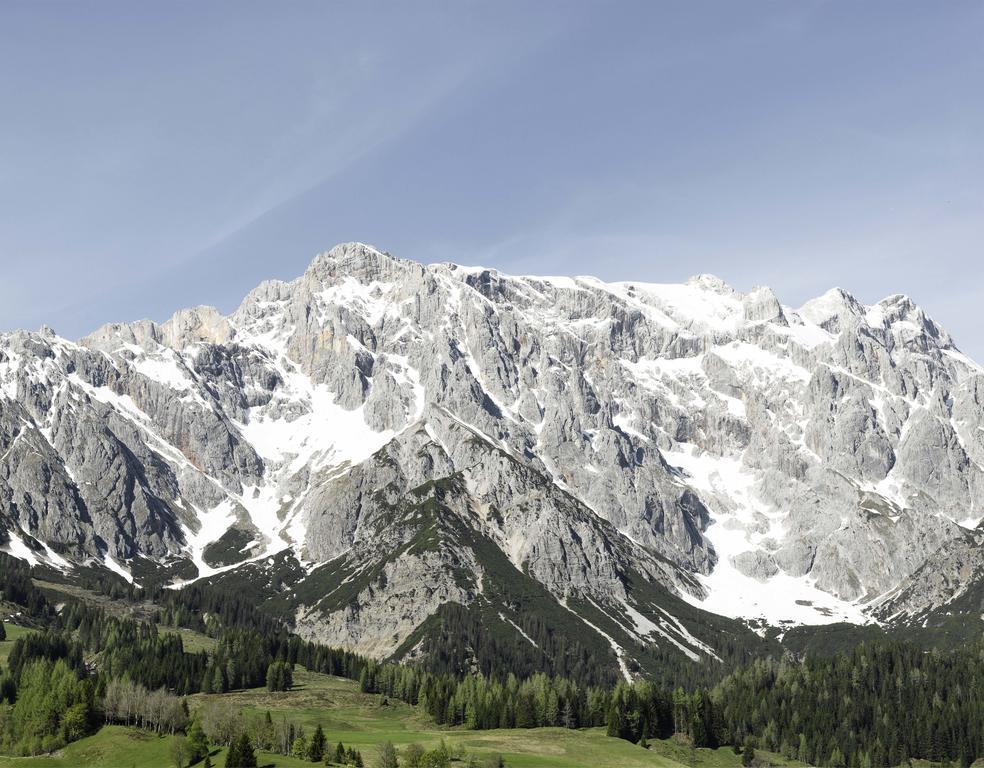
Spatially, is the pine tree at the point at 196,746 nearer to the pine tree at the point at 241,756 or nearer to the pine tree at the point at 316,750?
the pine tree at the point at 241,756

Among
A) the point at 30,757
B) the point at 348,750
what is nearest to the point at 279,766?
the point at 348,750

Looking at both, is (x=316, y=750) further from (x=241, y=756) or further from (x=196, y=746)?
(x=196, y=746)

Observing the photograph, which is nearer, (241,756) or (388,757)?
(241,756)

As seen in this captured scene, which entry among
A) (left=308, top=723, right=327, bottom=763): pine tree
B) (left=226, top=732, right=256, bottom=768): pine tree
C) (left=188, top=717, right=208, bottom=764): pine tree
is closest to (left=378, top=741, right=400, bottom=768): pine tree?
(left=308, top=723, right=327, bottom=763): pine tree

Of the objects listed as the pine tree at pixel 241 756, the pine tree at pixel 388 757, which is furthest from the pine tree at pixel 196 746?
the pine tree at pixel 388 757

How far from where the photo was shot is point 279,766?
175 meters

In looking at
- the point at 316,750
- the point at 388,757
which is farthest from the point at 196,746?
the point at 388,757

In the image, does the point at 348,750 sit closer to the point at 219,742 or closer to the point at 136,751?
the point at 219,742

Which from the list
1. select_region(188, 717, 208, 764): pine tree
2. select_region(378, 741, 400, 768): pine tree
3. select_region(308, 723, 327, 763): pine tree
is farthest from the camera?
select_region(378, 741, 400, 768): pine tree

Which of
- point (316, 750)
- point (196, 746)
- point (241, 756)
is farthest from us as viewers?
point (316, 750)

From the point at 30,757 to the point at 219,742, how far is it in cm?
3177

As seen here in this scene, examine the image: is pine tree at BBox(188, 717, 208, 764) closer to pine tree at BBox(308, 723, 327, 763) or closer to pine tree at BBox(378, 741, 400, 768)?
pine tree at BBox(308, 723, 327, 763)

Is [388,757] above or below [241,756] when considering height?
below

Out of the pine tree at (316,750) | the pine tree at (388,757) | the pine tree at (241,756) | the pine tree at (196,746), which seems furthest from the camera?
the pine tree at (388,757)
